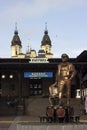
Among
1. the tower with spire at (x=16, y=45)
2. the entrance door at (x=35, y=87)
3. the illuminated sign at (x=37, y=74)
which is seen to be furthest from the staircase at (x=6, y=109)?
the tower with spire at (x=16, y=45)

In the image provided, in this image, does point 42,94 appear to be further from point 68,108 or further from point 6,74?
point 68,108

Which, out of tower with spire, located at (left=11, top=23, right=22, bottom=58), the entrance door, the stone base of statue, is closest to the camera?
the stone base of statue

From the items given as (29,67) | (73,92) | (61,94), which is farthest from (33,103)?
(61,94)

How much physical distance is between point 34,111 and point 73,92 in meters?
8.34

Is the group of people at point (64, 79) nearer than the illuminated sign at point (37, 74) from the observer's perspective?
Yes

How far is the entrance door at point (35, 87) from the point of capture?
53.6 meters

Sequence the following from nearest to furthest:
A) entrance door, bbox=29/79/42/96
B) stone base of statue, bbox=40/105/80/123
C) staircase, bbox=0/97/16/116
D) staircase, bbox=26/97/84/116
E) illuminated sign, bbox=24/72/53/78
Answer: stone base of statue, bbox=40/105/80/123 < staircase, bbox=26/97/84/116 < staircase, bbox=0/97/16/116 < illuminated sign, bbox=24/72/53/78 < entrance door, bbox=29/79/42/96

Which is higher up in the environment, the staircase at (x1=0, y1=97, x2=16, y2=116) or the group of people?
the group of people

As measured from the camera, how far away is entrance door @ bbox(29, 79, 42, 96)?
53.6 metres

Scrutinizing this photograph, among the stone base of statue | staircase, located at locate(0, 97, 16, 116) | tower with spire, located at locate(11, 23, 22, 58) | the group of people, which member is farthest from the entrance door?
tower with spire, located at locate(11, 23, 22, 58)

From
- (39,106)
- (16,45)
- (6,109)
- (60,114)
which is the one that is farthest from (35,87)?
(16,45)

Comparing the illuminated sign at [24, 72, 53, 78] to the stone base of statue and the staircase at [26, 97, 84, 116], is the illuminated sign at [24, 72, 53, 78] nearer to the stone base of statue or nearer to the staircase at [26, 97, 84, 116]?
the staircase at [26, 97, 84, 116]

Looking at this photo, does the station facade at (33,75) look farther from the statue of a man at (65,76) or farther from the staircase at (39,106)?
the statue of a man at (65,76)

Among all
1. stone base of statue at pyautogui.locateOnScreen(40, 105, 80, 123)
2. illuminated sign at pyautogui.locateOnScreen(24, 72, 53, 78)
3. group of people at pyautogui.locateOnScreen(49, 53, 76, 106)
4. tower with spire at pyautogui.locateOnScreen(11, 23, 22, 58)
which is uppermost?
tower with spire at pyautogui.locateOnScreen(11, 23, 22, 58)
